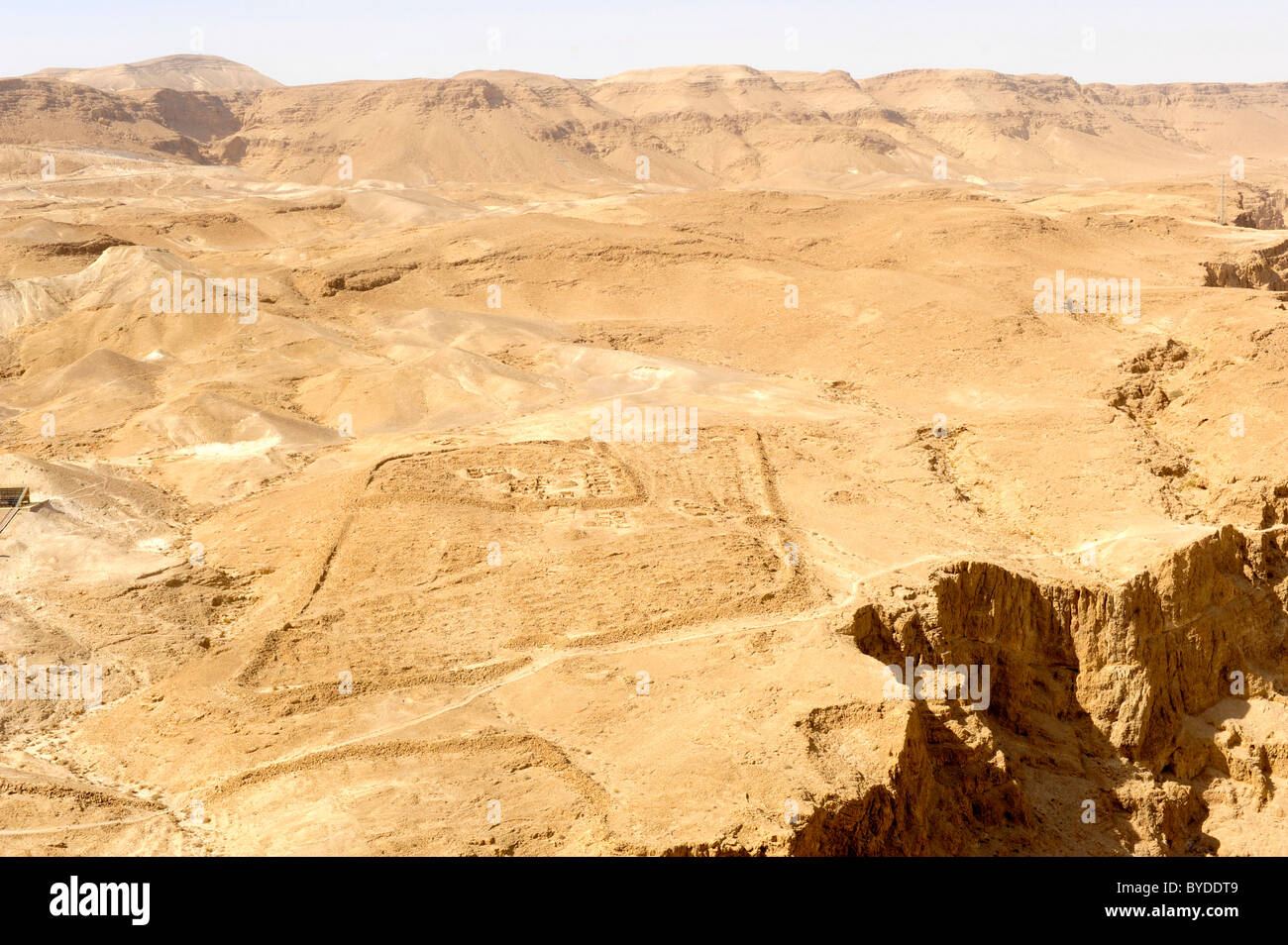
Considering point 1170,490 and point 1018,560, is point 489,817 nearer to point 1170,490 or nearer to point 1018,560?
point 1018,560

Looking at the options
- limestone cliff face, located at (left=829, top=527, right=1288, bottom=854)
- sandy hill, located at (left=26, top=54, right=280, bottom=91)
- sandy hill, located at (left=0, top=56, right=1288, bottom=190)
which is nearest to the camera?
limestone cliff face, located at (left=829, top=527, right=1288, bottom=854)

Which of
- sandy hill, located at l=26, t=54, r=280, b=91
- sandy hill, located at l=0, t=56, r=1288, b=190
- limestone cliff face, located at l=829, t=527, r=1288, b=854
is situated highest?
sandy hill, located at l=26, t=54, r=280, b=91

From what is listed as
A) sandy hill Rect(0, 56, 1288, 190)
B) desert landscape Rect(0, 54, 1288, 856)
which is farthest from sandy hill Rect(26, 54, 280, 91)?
desert landscape Rect(0, 54, 1288, 856)

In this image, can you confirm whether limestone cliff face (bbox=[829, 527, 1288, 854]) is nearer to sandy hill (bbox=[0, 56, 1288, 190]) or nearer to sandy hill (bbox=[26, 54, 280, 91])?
sandy hill (bbox=[0, 56, 1288, 190])

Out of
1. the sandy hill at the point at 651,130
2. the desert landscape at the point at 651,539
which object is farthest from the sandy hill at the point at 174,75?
the desert landscape at the point at 651,539

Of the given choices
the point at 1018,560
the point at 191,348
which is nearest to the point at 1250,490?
the point at 1018,560

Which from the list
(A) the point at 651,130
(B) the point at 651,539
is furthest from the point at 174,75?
(B) the point at 651,539

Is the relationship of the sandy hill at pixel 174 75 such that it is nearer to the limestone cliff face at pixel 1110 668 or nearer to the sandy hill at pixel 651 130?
the sandy hill at pixel 651 130
